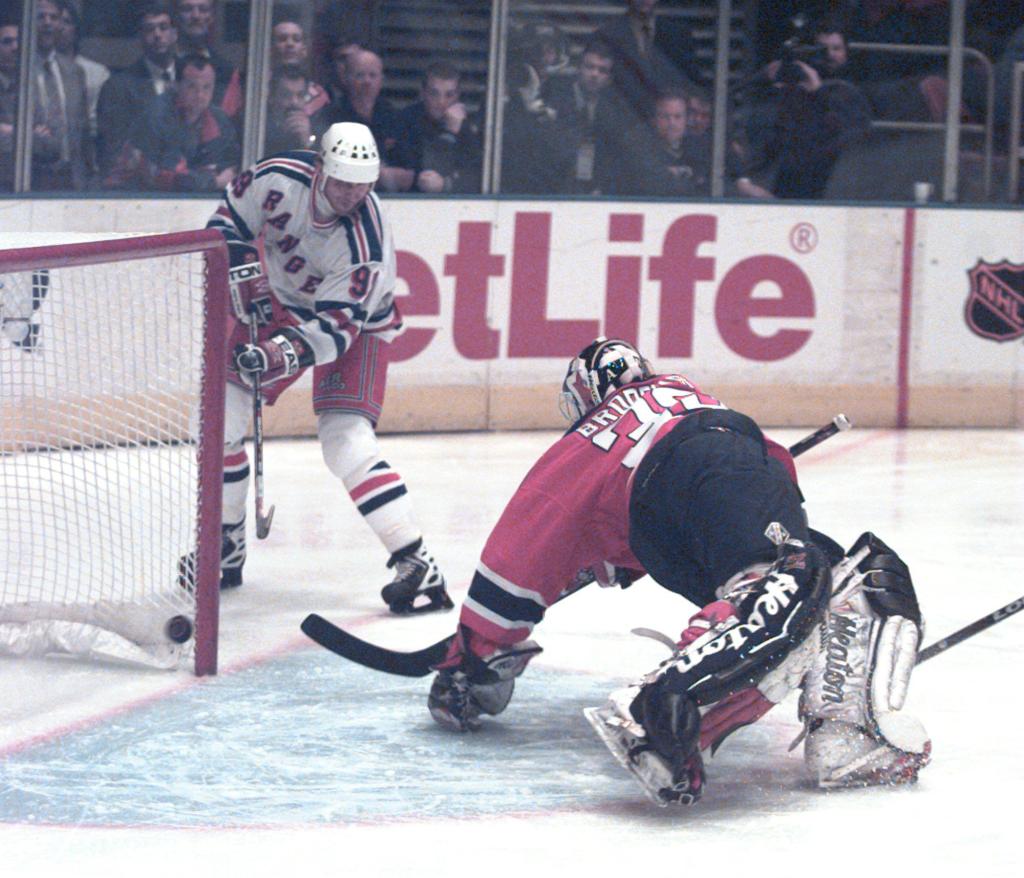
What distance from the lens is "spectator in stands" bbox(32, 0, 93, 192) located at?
6.03 m

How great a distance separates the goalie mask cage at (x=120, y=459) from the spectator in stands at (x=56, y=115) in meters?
2.48

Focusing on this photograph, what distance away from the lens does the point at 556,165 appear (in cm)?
676

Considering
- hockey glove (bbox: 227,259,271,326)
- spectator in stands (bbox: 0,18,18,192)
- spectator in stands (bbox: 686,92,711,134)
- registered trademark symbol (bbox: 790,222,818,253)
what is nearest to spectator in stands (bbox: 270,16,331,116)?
spectator in stands (bbox: 0,18,18,192)

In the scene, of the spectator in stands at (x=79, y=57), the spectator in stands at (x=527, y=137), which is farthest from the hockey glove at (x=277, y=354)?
the spectator in stands at (x=527, y=137)

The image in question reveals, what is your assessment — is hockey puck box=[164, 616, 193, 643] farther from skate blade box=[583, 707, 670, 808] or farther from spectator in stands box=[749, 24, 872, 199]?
spectator in stands box=[749, 24, 872, 199]

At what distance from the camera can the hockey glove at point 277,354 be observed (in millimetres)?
4109

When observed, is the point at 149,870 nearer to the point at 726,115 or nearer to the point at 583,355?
the point at 583,355

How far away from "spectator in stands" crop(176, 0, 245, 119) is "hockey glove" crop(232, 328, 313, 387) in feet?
7.76

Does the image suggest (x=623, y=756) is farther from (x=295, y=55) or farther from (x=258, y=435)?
(x=295, y=55)

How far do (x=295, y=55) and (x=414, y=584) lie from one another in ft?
9.02

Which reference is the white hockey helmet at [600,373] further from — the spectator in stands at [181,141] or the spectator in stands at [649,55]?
the spectator in stands at [649,55]

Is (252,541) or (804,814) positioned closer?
(804,814)

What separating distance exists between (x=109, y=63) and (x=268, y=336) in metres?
2.20

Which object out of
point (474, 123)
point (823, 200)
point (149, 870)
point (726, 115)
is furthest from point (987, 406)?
point (149, 870)
